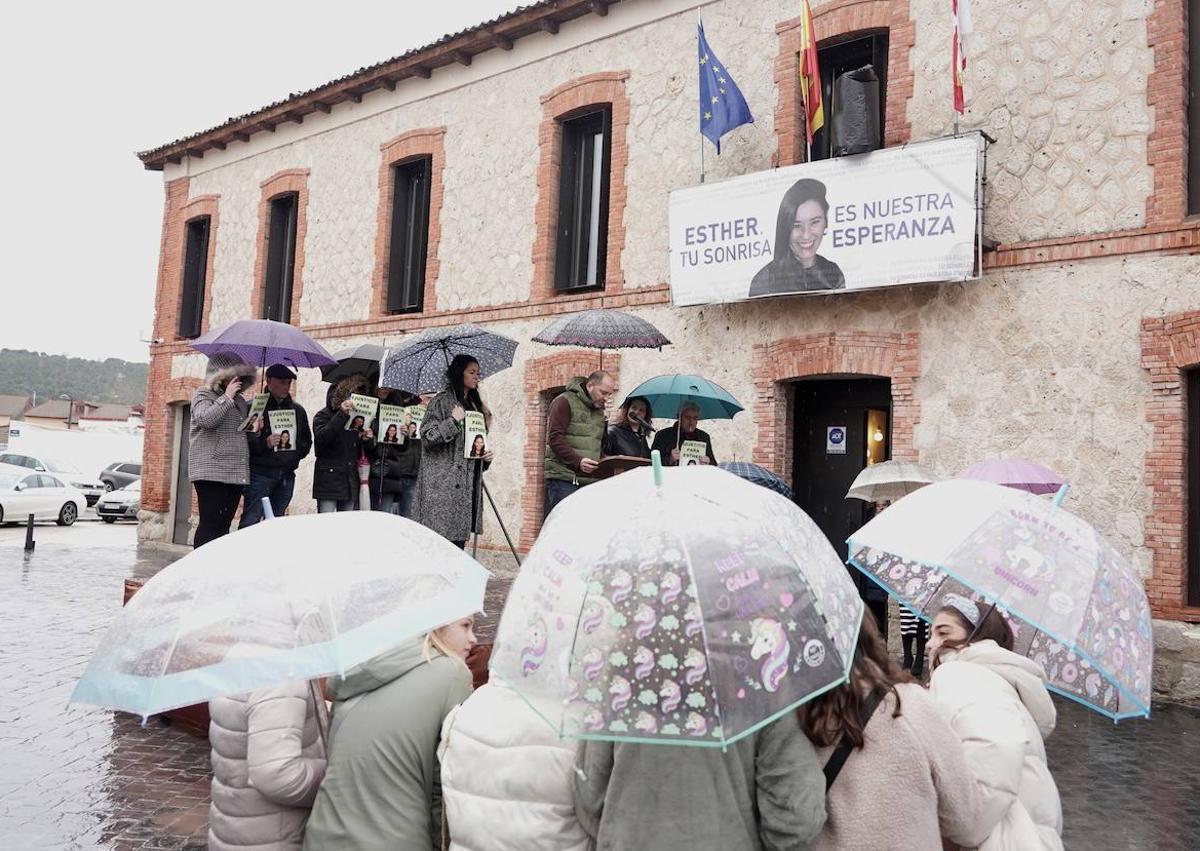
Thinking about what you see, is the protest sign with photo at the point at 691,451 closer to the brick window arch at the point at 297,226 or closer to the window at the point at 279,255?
the brick window arch at the point at 297,226

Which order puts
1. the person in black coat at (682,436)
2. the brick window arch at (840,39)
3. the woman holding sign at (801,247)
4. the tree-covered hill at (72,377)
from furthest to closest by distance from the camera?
the tree-covered hill at (72,377) → the woman holding sign at (801,247) → the brick window arch at (840,39) → the person in black coat at (682,436)

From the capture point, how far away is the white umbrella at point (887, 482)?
808 centimetres

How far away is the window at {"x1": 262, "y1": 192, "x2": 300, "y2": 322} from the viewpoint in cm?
1759

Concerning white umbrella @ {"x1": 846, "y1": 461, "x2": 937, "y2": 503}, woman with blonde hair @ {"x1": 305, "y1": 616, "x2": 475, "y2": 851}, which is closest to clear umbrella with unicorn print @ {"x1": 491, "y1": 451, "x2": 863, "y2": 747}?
→ woman with blonde hair @ {"x1": 305, "y1": 616, "x2": 475, "y2": 851}

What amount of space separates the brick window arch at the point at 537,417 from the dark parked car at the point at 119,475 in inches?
1064

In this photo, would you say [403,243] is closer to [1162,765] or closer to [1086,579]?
[1162,765]

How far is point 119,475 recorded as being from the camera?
36.1m

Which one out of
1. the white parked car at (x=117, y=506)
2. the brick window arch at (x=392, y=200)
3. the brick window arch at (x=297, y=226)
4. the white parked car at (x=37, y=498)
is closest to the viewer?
the brick window arch at (x=392, y=200)

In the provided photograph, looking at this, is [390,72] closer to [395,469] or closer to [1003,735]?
[395,469]

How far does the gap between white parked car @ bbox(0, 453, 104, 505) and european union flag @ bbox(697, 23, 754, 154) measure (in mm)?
25965

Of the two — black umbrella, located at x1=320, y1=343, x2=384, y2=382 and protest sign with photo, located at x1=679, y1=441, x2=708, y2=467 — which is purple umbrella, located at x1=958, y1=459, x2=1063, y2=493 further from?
black umbrella, located at x1=320, y1=343, x2=384, y2=382

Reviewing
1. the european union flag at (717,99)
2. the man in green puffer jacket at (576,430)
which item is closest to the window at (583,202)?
the european union flag at (717,99)

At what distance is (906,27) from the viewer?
9922 mm

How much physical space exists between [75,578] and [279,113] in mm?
8330
